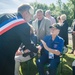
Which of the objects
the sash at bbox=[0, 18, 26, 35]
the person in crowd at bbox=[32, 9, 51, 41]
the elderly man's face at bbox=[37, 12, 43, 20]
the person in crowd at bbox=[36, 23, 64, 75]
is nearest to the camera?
the sash at bbox=[0, 18, 26, 35]

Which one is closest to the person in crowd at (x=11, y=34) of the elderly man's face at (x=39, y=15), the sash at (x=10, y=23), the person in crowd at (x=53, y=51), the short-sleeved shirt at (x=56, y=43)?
the sash at (x=10, y=23)

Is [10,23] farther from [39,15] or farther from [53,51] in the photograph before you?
[39,15]

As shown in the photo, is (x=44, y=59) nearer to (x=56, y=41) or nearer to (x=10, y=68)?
(x=56, y=41)

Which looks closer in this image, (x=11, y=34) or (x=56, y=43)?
(x=11, y=34)

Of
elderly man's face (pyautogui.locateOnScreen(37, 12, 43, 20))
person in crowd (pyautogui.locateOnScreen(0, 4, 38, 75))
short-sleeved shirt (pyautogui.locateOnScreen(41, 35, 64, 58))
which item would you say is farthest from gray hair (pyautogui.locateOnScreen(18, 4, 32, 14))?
elderly man's face (pyautogui.locateOnScreen(37, 12, 43, 20))

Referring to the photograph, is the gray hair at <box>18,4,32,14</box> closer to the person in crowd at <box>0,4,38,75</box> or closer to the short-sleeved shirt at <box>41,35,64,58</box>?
the person in crowd at <box>0,4,38,75</box>

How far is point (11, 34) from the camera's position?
3523mm

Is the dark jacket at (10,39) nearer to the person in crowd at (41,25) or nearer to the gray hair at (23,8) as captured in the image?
the gray hair at (23,8)

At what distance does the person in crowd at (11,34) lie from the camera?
3.50m

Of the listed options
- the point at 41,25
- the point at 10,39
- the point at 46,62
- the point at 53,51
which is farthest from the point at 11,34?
the point at 41,25

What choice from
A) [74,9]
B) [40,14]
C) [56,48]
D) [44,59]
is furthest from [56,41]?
[74,9]

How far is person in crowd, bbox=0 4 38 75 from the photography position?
3496 mm

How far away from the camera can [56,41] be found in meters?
6.45

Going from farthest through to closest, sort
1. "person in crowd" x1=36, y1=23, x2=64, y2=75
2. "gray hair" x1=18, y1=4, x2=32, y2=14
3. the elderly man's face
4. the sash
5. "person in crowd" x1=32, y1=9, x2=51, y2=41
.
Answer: "person in crowd" x1=32, y1=9, x2=51, y2=41, the elderly man's face, "person in crowd" x1=36, y1=23, x2=64, y2=75, "gray hair" x1=18, y1=4, x2=32, y2=14, the sash
